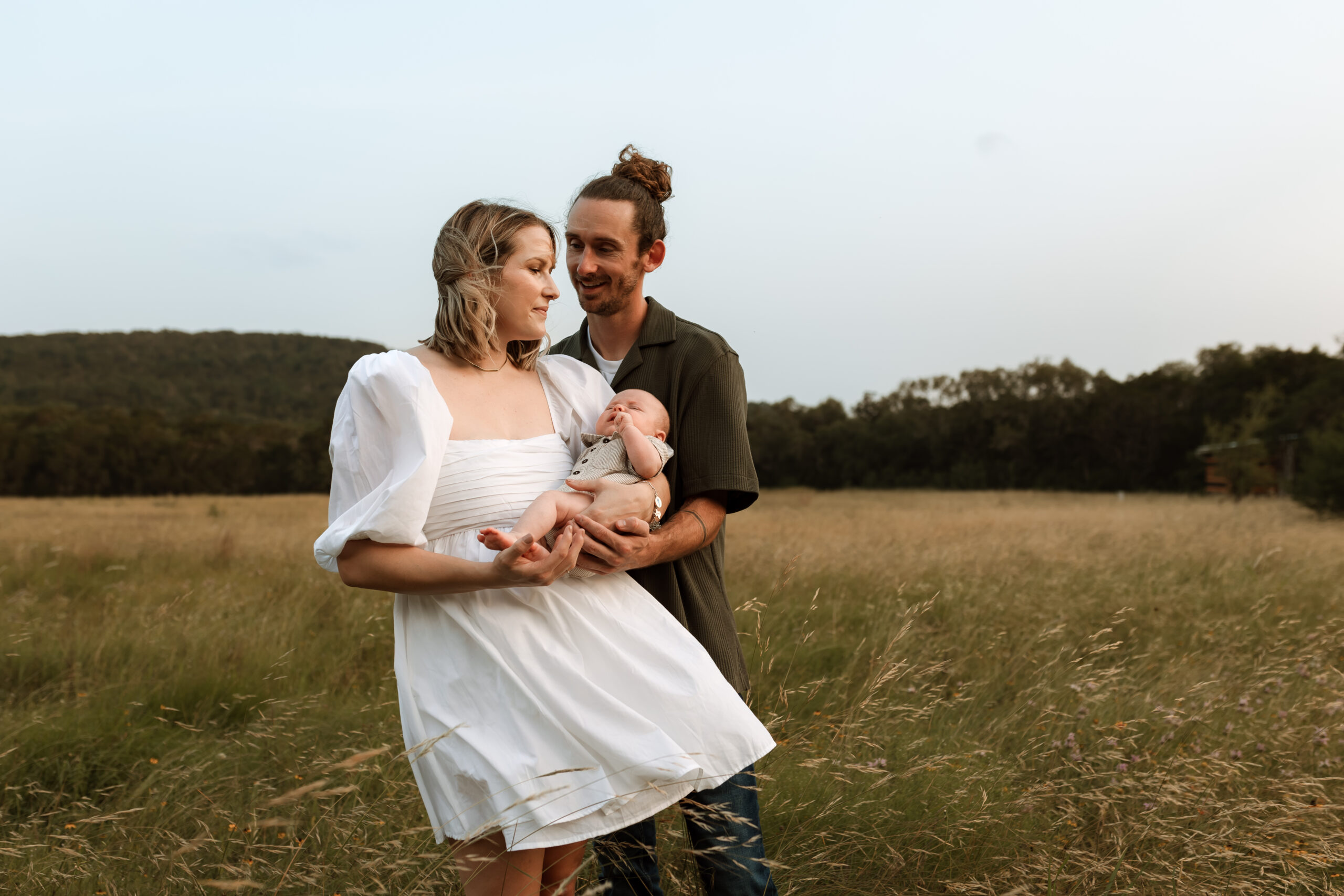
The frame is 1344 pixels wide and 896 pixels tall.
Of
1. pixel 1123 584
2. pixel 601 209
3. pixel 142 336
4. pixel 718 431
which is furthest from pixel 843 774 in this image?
pixel 142 336

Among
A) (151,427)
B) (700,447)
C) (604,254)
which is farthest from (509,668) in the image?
(151,427)

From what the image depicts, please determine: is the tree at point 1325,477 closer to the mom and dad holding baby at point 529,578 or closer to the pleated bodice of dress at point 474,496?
the mom and dad holding baby at point 529,578

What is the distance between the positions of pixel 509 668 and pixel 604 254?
3.77ft

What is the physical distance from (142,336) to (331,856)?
284ft

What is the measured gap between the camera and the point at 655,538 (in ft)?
6.38

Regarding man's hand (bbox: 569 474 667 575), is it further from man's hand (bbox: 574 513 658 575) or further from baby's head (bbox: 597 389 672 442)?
baby's head (bbox: 597 389 672 442)

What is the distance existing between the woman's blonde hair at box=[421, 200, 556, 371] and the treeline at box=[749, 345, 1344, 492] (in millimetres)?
42440

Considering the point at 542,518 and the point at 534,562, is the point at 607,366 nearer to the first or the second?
the point at 542,518

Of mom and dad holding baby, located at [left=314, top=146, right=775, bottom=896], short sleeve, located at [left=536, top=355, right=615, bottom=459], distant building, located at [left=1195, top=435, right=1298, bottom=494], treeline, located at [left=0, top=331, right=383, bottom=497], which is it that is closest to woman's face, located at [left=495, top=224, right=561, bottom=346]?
mom and dad holding baby, located at [left=314, top=146, right=775, bottom=896]

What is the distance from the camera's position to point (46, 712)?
3.67 m

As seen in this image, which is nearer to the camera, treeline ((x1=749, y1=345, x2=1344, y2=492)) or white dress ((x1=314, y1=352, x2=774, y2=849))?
white dress ((x1=314, y1=352, x2=774, y2=849))

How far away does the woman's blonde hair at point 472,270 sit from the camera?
1.87m

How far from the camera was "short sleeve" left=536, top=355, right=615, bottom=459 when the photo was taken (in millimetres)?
2094

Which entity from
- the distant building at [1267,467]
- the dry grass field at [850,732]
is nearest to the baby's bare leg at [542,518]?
the dry grass field at [850,732]
